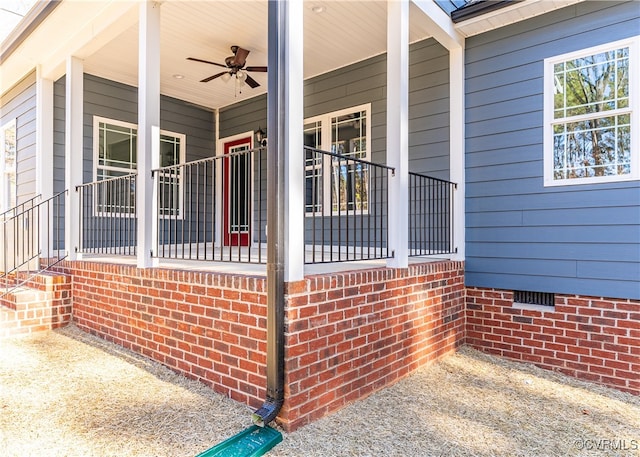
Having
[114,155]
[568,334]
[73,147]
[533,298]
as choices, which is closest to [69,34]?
[73,147]

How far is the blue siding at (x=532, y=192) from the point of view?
3.62m

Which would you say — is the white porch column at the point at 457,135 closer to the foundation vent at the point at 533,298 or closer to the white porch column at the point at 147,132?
the foundation vent at the point at 533,298

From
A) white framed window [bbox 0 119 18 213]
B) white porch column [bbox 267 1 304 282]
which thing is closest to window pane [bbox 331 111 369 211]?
white porch column [bbox 267 1 304 282]

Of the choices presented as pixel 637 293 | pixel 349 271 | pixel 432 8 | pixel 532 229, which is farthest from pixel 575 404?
pixel 432 8

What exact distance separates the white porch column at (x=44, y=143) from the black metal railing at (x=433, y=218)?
16.2ft

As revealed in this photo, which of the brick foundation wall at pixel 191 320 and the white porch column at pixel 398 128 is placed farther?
the white porch column at pixel 398 128

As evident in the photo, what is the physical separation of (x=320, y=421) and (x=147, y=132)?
113 inches

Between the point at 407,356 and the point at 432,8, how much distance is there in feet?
11.2

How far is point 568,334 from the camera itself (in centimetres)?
388

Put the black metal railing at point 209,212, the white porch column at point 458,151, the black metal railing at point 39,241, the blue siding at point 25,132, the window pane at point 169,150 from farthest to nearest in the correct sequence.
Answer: the window pane at point 169,150 < the blue siding at point 25,132 < the black metal railing at point 39,241 < the white porch column at point 458,151 < the black metal railing at point 209,212

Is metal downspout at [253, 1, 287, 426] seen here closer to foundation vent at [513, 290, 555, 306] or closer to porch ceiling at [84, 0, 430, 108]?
porch ceiling at [84, 0, 430, 108]

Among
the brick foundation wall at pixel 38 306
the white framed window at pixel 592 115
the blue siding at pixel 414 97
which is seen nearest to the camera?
the white framed window at pixel 592 115

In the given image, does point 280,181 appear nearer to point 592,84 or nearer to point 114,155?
point 592,84

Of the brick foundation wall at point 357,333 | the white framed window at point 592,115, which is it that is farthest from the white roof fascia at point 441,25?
the brick foundation wall at point 357,333
